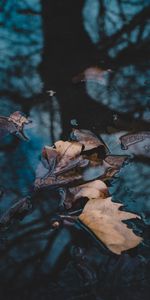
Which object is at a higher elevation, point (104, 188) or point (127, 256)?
point (104, 188)

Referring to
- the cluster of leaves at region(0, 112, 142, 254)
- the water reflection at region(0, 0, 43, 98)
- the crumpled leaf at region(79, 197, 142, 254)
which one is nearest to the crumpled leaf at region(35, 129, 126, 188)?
the cluster of leaves at region(0, 112, 142, 254)

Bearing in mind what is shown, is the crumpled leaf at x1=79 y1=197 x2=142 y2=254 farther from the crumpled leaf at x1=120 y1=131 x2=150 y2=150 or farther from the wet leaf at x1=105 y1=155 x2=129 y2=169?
the crumpled leaf at x1=120 y1=131 x2=150 y2=150

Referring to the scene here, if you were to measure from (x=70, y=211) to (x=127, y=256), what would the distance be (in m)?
0.25

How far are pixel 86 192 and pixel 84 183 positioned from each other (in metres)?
0.07

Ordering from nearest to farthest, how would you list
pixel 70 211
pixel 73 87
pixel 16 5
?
1. pixel 70 211
2. pixel 73 87
3. pixel 16 5

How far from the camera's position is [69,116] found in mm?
1814

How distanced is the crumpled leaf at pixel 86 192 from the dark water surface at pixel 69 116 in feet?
0.13

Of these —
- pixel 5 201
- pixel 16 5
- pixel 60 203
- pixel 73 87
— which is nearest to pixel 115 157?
pixel 60 203

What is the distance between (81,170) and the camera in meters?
1.53

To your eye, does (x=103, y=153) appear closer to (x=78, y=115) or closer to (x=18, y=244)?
(x=78, y=115)

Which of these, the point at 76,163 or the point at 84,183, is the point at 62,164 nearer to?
the point at 76,163

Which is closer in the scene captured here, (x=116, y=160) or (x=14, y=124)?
(x=116, y=160)

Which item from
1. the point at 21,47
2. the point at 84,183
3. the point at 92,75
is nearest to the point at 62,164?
the point at 84,183

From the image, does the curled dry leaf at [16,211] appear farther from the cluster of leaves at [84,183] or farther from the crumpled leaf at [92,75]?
the crumpled leaf at [92,75]
